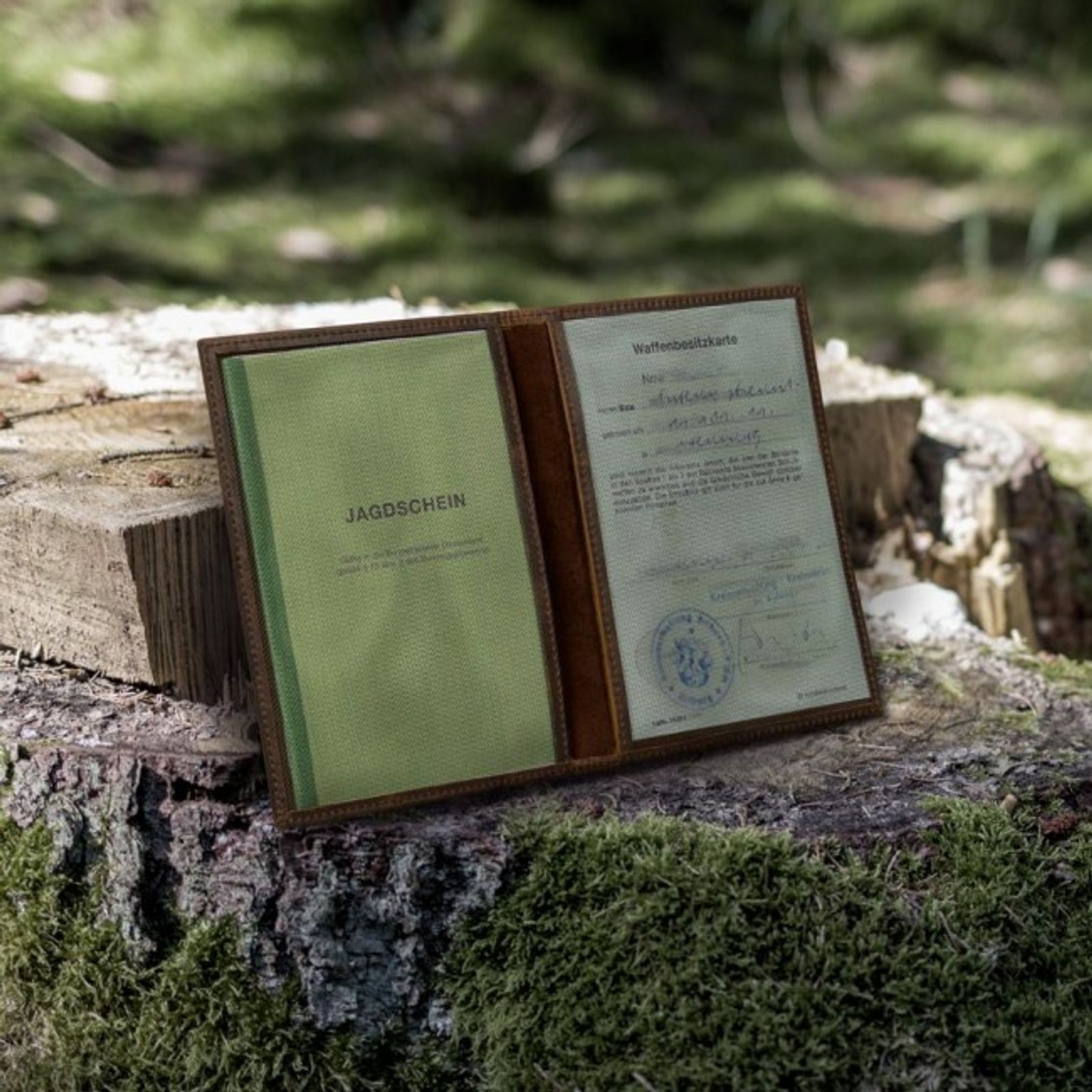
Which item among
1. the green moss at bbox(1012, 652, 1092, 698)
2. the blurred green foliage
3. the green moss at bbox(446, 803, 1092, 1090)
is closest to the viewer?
the green moss at bbox(446, 803, 1092, 1090)

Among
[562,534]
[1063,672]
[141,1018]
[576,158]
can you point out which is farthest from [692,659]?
[576,158]

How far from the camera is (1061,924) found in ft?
5.45

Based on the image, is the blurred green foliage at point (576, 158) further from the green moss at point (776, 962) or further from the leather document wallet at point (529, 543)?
the green moss at point (776, 962)

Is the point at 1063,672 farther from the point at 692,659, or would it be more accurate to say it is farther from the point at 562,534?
the point at 562,534

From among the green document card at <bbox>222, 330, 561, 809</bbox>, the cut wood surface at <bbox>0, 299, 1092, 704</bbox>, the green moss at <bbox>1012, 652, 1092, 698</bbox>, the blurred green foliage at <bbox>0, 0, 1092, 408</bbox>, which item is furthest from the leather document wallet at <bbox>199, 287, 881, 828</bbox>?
the blurred green foliage at <bbox>0, 0, 1092, 408</bbox>

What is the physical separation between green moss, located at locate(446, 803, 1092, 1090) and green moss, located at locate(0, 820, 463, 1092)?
155 millimetres

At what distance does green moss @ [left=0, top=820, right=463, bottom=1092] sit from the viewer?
1.63m

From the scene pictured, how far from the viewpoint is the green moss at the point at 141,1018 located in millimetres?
1629

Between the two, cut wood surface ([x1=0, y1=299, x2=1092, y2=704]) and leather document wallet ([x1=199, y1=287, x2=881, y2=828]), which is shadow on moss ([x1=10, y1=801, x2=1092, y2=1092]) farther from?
cut wood surface ([x1=0, y1=299, x2=1092, y2=704])

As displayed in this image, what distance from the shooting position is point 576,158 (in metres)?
5.50

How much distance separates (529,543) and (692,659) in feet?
0.85

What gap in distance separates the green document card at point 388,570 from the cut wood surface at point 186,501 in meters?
0.16

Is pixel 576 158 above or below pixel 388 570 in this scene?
above

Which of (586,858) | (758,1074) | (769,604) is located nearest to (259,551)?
(586,858)
